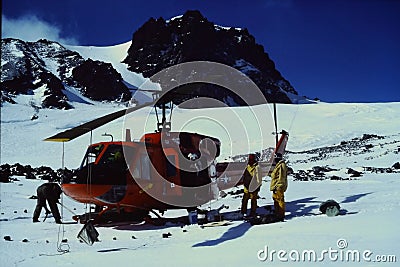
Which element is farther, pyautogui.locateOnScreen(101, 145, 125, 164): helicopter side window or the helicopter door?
the helicopter door

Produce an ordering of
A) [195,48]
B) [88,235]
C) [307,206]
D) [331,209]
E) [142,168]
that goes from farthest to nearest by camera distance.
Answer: [195,48]
[307,206]
[142,168]
[331,209]
[88,235]

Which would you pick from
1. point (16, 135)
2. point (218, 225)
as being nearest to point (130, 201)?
point (218, 225)

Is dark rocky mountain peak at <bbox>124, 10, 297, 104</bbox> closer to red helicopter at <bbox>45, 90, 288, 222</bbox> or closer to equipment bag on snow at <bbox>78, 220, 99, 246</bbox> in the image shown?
red helicopter at <bbox>45, 90, 288, 222</bbox>

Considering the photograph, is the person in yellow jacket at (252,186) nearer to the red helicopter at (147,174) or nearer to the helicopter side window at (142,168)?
the red helicopter at (147,174)

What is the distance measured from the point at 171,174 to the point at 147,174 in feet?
1.72

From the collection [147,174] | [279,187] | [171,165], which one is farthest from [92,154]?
[279,187]

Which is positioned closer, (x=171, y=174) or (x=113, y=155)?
(x=113, y=155)

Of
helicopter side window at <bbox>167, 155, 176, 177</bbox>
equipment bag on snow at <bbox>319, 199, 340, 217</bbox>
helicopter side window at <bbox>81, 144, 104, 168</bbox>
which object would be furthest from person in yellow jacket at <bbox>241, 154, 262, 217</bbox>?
helicopter side window at <bbox>81, 144, 104, 168</bbox>

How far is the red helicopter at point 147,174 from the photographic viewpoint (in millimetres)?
8078

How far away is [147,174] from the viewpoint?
8602 mm

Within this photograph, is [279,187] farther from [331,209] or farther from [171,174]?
[171,174]

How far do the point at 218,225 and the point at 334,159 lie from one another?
51.2ft

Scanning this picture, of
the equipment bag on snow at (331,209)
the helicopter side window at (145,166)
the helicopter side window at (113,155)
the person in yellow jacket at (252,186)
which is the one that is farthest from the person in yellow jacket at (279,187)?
the helicopter side window at (113,155)

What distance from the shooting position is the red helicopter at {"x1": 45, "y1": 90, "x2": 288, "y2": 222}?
8.08 m
